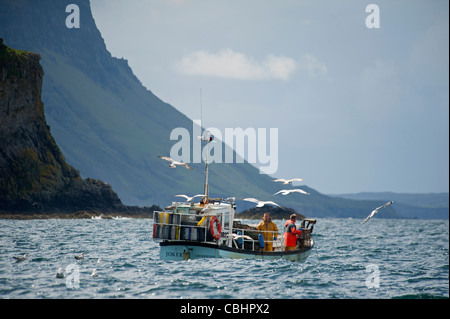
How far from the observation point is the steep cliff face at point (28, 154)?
123 m

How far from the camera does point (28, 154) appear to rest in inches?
5113

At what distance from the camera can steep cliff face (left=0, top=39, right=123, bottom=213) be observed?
404 feet

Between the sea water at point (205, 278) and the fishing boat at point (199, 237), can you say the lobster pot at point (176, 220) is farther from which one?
the sea water at point (205, 278)

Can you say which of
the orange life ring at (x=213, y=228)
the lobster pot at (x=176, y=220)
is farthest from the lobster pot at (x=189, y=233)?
the orange life ring at (x=213, y=228)

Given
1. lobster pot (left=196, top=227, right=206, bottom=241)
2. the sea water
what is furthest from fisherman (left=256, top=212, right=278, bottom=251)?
lobster pot (left=196, top=227, right=206, bottom=241)

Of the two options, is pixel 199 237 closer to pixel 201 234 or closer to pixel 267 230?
pixel 201 234

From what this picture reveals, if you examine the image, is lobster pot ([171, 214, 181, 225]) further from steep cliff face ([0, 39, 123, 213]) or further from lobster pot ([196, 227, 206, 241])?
steep cliff face ([0, 39, 123, 213])

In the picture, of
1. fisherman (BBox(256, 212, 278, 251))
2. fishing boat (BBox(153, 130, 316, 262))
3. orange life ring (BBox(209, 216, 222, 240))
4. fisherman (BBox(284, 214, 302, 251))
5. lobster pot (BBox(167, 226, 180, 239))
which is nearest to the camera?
fishing boat (BBox(153, 130, 316, 262))

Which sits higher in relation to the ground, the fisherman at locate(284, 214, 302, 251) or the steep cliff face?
the steep cliff face

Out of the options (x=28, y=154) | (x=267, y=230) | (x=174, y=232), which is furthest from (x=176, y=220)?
(x=28, y=154)

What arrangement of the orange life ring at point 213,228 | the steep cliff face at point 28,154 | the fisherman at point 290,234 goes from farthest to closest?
the steep cliff face at point 28,154 < the fisherman at point 290,234 < the orange life ring at point 213,228

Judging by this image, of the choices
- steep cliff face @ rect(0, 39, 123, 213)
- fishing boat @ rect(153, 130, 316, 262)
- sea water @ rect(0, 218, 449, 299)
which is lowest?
sea water @ rect(0, 218, 449, 299)
